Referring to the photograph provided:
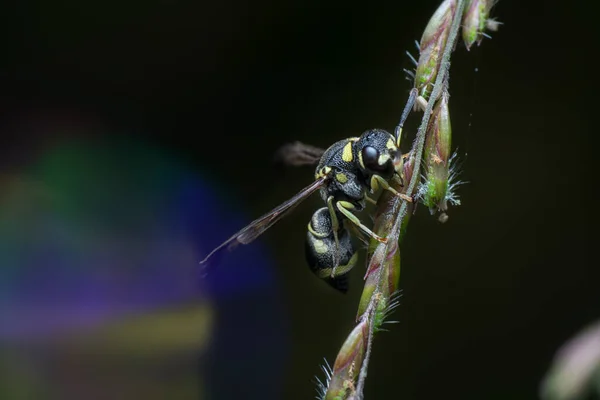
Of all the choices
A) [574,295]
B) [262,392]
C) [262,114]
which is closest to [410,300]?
[574,295]

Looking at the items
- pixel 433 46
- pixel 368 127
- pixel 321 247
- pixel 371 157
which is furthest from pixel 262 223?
pixel 368 127

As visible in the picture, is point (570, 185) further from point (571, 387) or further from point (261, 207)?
point (571, 387)

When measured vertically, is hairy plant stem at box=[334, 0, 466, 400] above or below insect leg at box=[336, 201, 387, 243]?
below

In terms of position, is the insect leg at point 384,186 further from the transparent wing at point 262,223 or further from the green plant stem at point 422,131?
the transparent wing at point 262,223

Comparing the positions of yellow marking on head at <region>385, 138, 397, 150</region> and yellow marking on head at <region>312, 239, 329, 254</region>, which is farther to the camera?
yellow marking on head at <region>312, 239, 329, 254</region>

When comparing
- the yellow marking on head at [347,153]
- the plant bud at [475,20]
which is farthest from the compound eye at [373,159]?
the plant bud at [475,20]

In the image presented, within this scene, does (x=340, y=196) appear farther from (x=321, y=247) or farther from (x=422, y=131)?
(x=422, y=131)

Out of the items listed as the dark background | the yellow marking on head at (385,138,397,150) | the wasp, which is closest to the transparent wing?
the wasp

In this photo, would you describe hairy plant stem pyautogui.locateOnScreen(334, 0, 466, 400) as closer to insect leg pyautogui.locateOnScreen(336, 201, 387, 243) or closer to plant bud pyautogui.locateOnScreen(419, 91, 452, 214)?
plant bud pyautogui.locateOnScreen(419, 91, 452, 214)
